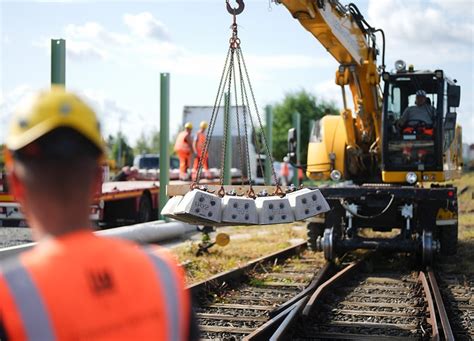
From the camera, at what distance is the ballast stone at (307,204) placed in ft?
23.3

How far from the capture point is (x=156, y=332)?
183 cm

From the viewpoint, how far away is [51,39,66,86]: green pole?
32.5ft

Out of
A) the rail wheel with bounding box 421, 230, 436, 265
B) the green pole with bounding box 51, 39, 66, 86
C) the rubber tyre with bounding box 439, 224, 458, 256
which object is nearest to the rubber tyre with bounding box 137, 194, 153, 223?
the rubber tyre with bounding box 439, 224, 458, 256

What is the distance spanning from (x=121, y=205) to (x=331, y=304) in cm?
868

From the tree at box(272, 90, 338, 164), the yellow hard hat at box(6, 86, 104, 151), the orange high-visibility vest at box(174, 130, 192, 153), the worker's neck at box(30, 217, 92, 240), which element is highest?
the tree at box(272, 90, 338, 164)

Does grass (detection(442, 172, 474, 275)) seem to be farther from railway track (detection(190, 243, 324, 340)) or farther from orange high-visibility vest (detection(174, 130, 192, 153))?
orange high-visibility vest (detection(174, 130, 192, 153))

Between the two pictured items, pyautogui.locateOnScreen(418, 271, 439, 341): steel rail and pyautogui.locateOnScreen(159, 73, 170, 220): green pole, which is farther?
pyautogui.locateOnScreen(159, 73, 170, 220): green pole

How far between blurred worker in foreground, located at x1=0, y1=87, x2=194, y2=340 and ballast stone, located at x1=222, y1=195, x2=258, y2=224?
16.9ft

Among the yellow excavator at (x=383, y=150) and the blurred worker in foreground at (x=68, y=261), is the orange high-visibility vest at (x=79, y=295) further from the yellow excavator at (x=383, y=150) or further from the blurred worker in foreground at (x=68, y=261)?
the yellow excavator at (x=383, y=150)

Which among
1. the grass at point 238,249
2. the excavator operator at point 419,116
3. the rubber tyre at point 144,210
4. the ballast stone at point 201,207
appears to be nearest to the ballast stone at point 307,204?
the ballast stone at point 201,207

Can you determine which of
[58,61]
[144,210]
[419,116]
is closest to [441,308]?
[419,116]

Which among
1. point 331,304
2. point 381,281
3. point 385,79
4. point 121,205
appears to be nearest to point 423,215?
point 381,281

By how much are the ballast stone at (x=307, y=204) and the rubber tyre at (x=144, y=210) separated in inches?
407

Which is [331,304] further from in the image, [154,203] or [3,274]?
[154,203]
